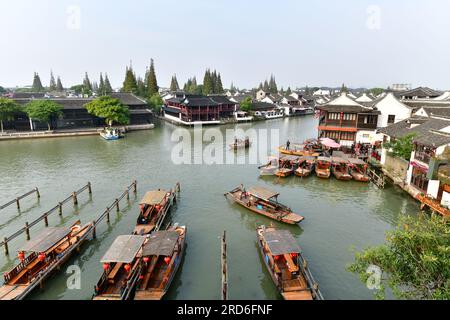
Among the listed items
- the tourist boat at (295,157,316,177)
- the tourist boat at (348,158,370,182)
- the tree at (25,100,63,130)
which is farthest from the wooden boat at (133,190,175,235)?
the tree at (25,100,63,130)

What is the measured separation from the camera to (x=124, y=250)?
17344mm

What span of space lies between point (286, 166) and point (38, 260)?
100 feet

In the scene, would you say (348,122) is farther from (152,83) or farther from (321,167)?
(152,83)

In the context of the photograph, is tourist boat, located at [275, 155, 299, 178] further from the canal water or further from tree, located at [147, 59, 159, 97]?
tree, located at [147, 59, 159, 97]

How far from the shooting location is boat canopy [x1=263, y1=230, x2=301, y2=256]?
17469 millimetres

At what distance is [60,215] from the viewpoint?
86.2 feet

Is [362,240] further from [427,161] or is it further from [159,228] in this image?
[159,228]

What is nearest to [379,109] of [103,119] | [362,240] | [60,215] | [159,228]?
[362,240]

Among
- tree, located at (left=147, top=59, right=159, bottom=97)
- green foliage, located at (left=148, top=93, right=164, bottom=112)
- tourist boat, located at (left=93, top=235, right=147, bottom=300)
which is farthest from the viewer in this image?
tree, located at (left=147, top=59, right=159, bottom=97)

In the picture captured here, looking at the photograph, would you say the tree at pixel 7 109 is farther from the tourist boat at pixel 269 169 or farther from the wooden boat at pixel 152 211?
the tourist boat at pixel 269 169

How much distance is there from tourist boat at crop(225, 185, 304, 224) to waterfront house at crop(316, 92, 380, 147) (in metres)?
27.9

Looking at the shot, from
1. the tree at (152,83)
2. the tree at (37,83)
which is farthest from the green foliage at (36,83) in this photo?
the tree at (152,83)
